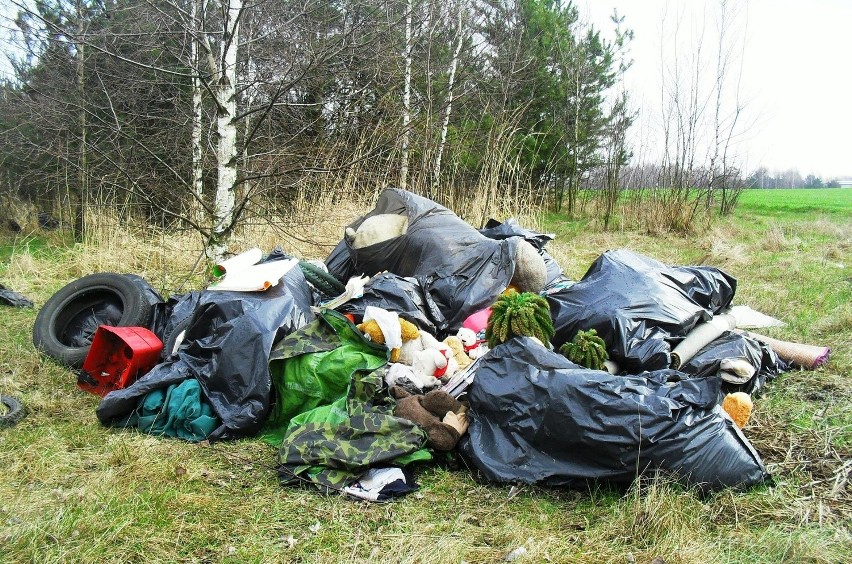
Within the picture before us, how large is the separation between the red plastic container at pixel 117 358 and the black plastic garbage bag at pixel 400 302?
106 cm

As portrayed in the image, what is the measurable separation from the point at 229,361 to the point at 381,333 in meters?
0.74

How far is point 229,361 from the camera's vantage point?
2.98 meters

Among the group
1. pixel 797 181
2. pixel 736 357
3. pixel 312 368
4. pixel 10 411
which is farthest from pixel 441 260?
pixel 797 181

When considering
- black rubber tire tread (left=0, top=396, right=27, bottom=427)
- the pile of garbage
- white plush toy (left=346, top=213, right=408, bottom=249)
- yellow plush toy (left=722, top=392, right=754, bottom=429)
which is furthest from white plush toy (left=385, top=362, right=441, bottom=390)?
black rubber tire tread (left=0, top=396, right=27, bottom=427)

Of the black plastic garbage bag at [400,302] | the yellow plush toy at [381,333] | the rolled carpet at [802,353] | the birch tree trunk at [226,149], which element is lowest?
→ the rolled carpet at [802,353]

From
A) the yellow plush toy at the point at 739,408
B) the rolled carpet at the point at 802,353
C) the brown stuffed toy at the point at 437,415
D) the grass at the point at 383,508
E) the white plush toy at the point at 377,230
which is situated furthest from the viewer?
the white plush toy at the point at 377,230

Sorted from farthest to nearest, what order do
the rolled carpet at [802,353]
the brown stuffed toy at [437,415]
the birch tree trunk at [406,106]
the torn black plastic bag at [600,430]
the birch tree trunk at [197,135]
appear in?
the birch tree trunk at [406,106], the birch tree trunk at [197,135], the rolled carpet at [802,353], the brown stuffed toy at [437,415], the torn black plastic bag at [600,430]

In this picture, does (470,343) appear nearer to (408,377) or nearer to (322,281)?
(408,377)

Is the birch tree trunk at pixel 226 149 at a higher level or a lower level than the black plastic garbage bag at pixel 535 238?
higher

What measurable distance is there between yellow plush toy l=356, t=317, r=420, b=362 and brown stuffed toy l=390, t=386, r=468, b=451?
0.32m

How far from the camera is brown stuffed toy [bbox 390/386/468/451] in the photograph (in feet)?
8.52

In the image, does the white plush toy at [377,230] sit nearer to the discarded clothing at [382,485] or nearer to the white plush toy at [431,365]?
the white plush toy at [431,365]

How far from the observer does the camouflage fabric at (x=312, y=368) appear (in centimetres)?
291

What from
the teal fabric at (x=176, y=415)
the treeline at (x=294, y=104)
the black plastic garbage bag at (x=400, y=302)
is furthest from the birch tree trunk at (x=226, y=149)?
the teal fabric at (x=176, y=415)
